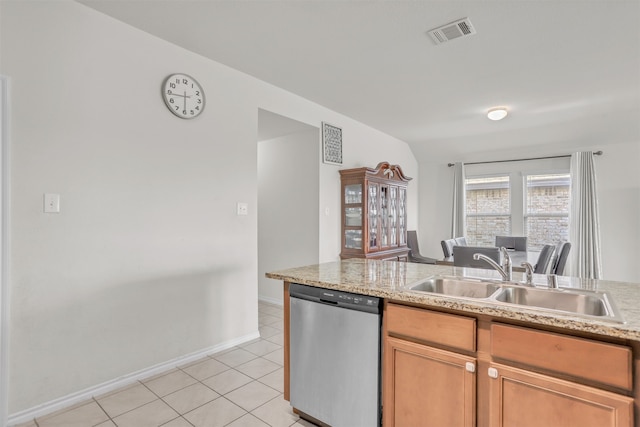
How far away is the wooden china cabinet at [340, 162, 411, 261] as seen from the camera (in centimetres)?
433

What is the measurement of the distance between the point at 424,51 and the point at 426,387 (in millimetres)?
2520

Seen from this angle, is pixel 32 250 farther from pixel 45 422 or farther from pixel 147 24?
pixel 147 24

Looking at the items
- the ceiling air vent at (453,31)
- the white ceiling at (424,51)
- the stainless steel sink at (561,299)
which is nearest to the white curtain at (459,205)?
the white ceiling at (424,51)

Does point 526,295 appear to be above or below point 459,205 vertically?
below

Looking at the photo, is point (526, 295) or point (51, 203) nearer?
point (526, 295)

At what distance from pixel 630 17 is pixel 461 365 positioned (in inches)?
104

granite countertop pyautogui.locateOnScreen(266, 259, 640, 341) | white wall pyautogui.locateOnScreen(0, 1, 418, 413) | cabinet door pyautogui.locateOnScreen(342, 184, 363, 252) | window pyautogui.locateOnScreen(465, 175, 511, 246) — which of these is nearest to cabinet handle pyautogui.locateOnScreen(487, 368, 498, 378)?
granite countertop pyautogui.locateOnScreen(266, 259, 640, 341)

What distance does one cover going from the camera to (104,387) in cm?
229

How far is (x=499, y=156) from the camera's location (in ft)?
19.7

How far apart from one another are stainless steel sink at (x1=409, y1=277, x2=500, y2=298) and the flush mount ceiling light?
3.27 metres

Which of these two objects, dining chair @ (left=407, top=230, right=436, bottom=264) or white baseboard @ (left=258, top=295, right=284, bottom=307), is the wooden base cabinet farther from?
dining chair @ (left=407, top=230, right=436, bottom=264)

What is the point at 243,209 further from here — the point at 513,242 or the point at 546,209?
the point at 546,209

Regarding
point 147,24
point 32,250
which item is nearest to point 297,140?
point 147,24

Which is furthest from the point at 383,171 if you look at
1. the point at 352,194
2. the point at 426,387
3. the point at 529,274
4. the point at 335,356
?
the point at 426,387
